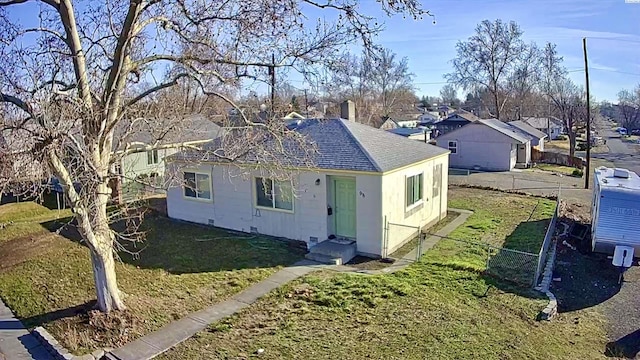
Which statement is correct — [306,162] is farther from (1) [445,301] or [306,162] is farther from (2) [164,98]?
(1) [445,301]

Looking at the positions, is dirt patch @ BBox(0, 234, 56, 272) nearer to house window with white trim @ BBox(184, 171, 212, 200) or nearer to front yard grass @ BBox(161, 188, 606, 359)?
house window with white trim @ BBox(184, 171, 212, 200)

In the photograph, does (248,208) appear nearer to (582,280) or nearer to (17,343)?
(17,343)

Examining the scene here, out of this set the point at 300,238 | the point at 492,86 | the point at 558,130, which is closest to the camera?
the point at 300,238

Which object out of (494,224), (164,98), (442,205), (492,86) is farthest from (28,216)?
(492,86)

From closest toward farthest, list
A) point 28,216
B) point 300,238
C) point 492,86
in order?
point 300,238
point 28,216
point 492,86

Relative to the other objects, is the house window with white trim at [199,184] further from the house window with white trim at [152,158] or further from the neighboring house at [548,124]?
the neighboring house at [548,124]

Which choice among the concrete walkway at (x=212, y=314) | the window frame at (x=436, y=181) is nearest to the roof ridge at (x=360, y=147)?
the concrete walkway at (x=212, y=314)

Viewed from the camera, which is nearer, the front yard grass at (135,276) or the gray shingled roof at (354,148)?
the front yard grass at (135,276)

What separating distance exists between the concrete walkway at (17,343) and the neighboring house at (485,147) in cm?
3055

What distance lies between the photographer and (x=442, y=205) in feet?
58.3

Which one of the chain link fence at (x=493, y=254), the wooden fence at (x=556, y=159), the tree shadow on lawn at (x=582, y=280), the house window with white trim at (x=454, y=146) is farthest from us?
the wooden fence at (x=556, y=159)

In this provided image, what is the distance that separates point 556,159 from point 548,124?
1028 inches

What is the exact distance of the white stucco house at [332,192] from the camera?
506 inches

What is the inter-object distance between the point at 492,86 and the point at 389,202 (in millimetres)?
49312
